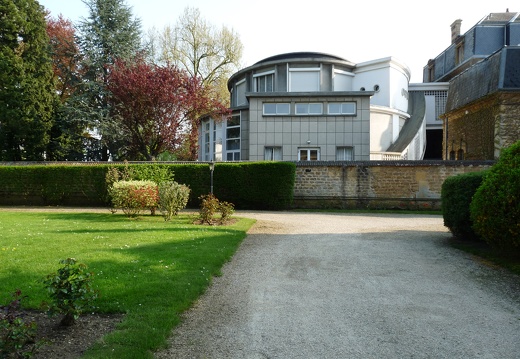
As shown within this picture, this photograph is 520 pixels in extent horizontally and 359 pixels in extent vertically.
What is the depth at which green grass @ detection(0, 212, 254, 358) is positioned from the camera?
13.6 ft

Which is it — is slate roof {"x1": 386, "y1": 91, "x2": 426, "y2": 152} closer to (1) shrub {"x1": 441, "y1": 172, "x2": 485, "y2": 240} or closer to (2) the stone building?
(2) the stone building

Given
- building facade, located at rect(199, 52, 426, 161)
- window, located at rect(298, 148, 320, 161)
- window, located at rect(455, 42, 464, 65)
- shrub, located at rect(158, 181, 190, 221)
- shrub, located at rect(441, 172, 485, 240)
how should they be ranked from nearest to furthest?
shrub, located at rect(441, 172, 485, 240)
shrub, located at rect(158, 181, 190, 221)
building facade, located at rect(199, 52, 426, 161)
window, located at rect(298, 148, 320, 161)
window, located at rect(455, 42, 464, 65)

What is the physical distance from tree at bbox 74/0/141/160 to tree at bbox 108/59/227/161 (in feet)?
4.46

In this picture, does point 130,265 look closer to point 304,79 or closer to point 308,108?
point 308,108

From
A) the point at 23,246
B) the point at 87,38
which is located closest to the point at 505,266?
the point at 23,246

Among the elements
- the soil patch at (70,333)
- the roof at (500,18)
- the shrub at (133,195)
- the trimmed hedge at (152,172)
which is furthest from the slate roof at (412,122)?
the soil patch at (70,333)

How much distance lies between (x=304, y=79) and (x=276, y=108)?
617 centimetres

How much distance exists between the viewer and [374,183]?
2003 cm

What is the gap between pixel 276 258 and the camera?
8.07 metres

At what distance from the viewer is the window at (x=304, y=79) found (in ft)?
Result: 100

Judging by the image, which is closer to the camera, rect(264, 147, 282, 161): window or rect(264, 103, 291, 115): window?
rect(264, 103, 291, 115): window

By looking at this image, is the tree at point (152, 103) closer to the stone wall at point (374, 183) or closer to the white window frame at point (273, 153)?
the white window frame at point (273, 153)

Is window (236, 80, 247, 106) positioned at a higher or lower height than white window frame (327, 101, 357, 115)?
higher

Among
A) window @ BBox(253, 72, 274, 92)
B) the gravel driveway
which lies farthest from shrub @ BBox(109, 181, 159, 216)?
window @ BBox(253, 72, 274, 92)
